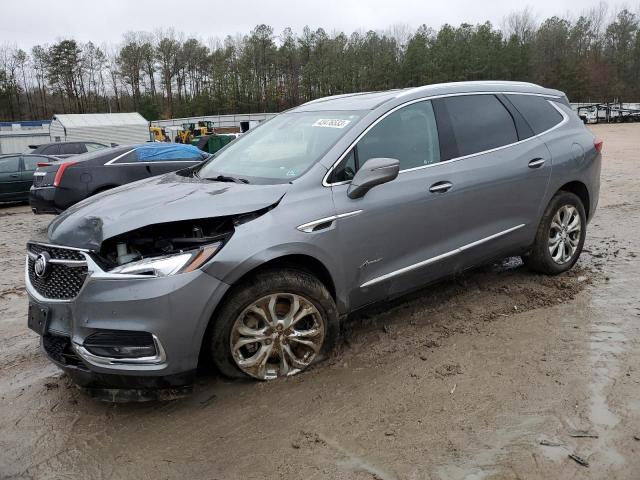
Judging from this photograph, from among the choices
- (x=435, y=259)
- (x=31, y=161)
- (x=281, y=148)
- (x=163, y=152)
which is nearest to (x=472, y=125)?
→ (x=435, y=259)

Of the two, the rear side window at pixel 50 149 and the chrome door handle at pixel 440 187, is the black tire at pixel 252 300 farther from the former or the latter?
the rear side window at pixel 50 149

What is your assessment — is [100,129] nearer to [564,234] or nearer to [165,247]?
[564,234]

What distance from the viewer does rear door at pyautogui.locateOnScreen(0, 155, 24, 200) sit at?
1354 cm

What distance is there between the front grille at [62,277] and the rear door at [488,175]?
2361 millimetres

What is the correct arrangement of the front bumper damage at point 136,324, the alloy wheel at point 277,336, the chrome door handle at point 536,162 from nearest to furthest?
the front bumper damage at point 136,324
the alloy wheel at point 277,336
the chrome door handle at point 536,162

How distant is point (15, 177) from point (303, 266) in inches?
517

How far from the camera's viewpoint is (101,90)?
81438 millimetres

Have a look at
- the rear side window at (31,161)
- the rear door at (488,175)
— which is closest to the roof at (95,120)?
the rear side window at (31,161)

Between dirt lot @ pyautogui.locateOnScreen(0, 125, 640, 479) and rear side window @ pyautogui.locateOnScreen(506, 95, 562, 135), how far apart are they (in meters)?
1.59

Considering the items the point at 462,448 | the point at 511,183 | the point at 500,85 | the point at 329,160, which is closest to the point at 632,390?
the point at 462,448

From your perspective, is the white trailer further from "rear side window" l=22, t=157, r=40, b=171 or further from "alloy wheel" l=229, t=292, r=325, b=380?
"alloy wheel" l=229, t=292, r=325, b=380

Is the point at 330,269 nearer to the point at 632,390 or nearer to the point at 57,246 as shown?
the point at 57,246

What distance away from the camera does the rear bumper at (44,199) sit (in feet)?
29.2

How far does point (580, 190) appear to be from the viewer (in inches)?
201
